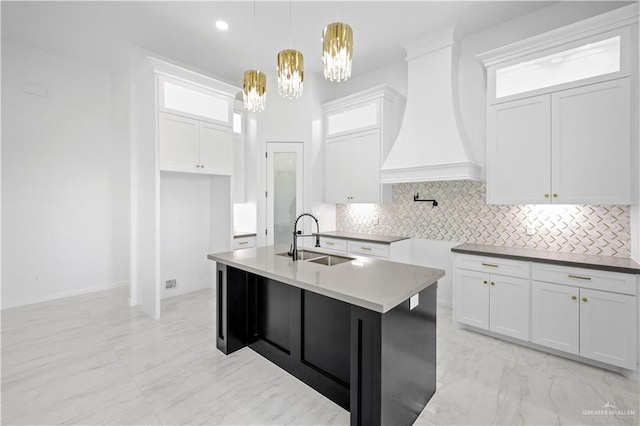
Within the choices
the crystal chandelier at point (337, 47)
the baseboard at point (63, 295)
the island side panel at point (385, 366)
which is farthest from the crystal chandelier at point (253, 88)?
the baseboard at point (63, 295)

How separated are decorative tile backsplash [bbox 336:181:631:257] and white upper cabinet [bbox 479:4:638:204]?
411mm

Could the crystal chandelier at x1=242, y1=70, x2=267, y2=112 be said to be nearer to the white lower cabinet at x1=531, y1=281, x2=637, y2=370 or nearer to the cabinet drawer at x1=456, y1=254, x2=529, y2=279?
the cabinet drawer at x1=456, y1=254, x2=529, y2=279

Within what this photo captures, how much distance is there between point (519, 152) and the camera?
3.03m

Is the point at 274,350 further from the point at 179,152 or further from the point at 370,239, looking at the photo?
the point at 179,152

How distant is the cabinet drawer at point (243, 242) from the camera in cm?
473

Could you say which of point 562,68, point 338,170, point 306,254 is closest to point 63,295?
point 306,254

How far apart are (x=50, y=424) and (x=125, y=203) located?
3649 millimetres

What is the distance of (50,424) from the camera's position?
1880 mm

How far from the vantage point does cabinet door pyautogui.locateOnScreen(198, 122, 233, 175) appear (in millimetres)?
4047

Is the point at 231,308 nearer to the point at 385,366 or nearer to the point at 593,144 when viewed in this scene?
Answer: the point at 385,366

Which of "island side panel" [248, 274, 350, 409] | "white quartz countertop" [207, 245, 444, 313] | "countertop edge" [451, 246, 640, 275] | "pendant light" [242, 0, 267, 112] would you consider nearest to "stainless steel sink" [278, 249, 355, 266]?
"white quartz countertop" [207, 245, 444, 313]

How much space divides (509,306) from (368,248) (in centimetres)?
178

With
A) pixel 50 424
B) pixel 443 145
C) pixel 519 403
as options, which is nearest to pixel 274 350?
pixel 50 424

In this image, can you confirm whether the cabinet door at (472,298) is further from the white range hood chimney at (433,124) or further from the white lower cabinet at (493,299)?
the white range hood chimney at (433,124)
